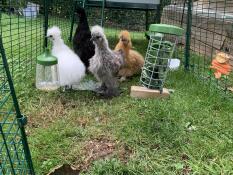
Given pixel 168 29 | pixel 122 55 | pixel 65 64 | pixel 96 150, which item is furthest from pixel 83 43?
pixel 96 150

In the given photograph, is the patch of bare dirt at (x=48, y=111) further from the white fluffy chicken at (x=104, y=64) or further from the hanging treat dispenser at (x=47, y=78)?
the white fluffy chicken at (x=104, y=64)

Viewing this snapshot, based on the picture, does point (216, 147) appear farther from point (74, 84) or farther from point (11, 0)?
point (11, 0)

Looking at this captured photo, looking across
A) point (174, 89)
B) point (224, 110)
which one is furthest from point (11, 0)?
point (224, 110)

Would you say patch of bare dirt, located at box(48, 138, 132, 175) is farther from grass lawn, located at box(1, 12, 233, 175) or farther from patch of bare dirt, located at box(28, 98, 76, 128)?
patch of bare dirt, located at box(28, 98, 76, 128)

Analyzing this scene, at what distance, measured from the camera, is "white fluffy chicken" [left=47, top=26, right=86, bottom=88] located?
333 cm

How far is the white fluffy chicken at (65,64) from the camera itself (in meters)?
3.33

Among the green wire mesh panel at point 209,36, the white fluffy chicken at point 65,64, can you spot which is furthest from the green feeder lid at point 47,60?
the green wire mesh panel at point 209,36

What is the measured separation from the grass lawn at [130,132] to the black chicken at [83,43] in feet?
2.29

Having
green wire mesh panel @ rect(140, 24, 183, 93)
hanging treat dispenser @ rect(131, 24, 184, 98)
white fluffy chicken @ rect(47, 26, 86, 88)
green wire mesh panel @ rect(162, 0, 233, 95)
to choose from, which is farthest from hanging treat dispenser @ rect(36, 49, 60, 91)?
green wire mesh panel @ rect(162, 0, 233, 95)

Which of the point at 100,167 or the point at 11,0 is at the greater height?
the point at 11,0

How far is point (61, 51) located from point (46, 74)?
29cm

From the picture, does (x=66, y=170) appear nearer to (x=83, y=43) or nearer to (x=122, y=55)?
(x=122, y=55)

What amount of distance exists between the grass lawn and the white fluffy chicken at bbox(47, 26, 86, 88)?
140 mm

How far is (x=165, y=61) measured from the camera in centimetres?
339
